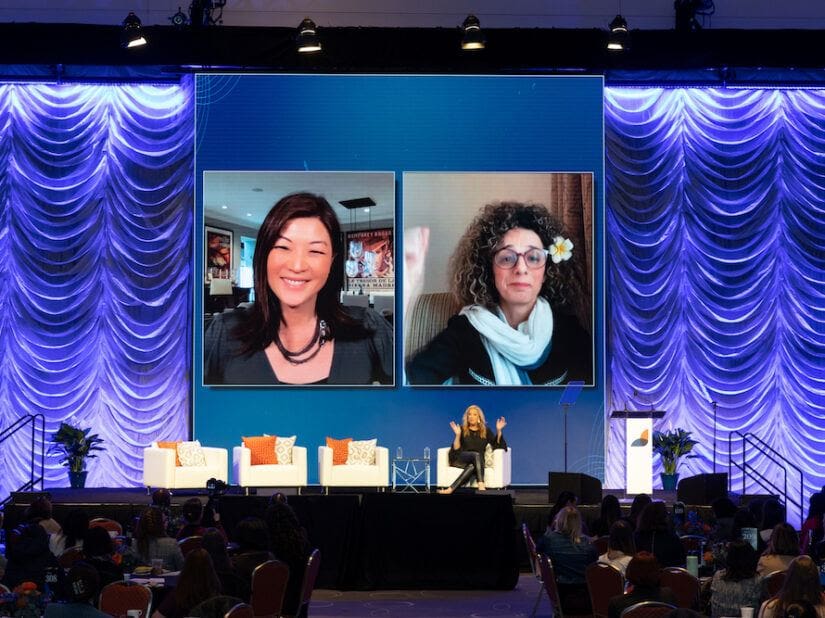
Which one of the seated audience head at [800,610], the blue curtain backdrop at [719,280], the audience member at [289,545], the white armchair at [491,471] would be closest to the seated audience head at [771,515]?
the audience member at [289,545]

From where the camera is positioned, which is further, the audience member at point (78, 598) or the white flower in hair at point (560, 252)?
the white flower in hair at point (560, 252)

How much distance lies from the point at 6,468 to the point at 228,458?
106 inches

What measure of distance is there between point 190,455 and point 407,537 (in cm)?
425

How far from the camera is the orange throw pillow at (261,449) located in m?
15.1

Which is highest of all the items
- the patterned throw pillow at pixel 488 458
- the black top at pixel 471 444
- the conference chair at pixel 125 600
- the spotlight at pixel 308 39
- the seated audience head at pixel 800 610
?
the spotlight at pixel 308 39

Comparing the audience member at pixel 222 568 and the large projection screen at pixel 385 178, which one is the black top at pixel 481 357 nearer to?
the large projection screen at pixel 385 178

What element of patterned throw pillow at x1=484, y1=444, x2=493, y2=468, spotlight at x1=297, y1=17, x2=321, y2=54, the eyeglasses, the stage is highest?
spotlight at x1=297, y1=17, x2=321, y2=54

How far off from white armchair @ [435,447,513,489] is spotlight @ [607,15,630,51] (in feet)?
15.3

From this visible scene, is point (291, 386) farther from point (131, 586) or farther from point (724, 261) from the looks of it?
point (131, 586)

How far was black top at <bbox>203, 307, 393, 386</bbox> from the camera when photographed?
51.6ft

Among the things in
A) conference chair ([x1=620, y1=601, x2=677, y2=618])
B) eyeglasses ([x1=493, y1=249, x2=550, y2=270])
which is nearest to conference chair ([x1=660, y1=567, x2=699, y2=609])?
conference chair ([x1=620, y1=601, x2=677, y2=618])

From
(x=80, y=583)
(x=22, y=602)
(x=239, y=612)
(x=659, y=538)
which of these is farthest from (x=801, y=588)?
(x=22, y=602)

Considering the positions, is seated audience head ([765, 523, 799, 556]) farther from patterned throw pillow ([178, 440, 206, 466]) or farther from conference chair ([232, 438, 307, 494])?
patterned throw pillow ([178, 440, 206, 466])

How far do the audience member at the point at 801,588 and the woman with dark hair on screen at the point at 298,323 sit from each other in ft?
33.0
